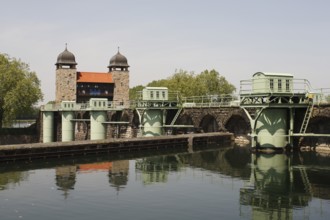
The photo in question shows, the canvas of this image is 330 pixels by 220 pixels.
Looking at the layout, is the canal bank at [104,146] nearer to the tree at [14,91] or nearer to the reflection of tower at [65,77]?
the tree at [14,91]

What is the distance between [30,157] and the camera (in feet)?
127

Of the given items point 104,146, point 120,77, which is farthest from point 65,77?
point 104,146

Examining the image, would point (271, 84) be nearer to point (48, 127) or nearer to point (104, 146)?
point (104, 146)

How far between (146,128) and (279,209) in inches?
1465

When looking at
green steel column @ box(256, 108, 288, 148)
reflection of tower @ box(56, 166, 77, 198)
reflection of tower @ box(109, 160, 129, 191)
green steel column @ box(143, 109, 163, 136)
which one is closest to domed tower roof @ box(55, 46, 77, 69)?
green steel column @ box(143, 109, 163, 136)

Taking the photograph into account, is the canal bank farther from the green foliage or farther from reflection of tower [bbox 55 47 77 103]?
reflection of tower [bbox 55 47 77 103]

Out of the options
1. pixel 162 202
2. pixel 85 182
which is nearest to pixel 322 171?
pixel 162 202

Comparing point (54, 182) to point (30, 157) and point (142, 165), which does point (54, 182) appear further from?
point (30, 157)

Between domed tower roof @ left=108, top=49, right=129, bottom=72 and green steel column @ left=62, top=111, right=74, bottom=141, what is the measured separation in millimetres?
37049

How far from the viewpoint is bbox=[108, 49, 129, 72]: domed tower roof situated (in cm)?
10562

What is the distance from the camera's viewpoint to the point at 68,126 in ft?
231

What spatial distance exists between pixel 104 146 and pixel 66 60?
60.2 meters

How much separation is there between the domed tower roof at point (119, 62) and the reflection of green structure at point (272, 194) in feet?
251

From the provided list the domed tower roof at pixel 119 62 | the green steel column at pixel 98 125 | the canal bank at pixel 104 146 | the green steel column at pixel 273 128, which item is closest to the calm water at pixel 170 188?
the canal bank at pixel 104 146
